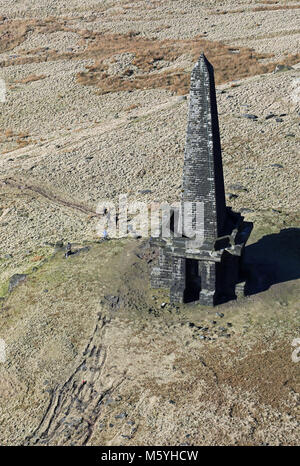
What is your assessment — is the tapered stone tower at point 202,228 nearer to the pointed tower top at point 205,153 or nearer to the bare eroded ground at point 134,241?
the pointed tower top at point 205,153

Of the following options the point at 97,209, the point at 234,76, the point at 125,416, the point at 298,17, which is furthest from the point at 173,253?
the point at 298,17

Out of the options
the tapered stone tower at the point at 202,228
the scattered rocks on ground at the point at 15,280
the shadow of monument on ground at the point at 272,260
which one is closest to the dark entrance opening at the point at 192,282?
the tapered stone tower at the point at 202,228

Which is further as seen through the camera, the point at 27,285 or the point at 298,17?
the point at 298,17

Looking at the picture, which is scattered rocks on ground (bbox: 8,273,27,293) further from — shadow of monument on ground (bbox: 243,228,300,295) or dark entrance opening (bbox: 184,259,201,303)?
shadow of monument on ground (bbox: 243,228,300,295)

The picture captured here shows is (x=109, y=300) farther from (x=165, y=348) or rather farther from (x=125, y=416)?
(x=125, y=416)

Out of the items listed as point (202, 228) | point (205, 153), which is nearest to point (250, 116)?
point (202, 228)
